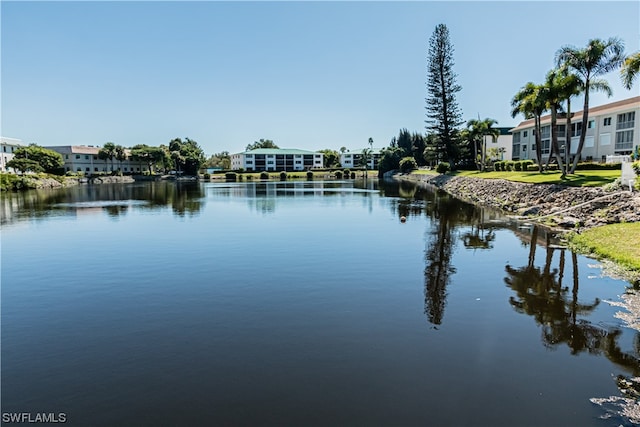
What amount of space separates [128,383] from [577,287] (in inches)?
487

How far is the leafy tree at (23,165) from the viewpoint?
3231 inches

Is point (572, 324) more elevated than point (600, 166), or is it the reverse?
point (600, 166)

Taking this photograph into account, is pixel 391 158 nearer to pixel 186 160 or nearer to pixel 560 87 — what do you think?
pixel 186 160

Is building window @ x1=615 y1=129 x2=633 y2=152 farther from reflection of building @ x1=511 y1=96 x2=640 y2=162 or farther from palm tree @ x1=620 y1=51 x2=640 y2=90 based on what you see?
palm tree @ x1=620 y1=51 x2=640 y2=90

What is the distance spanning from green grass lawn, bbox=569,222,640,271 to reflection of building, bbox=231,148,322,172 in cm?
12499

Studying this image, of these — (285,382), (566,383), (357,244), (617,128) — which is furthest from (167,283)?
(617,128)

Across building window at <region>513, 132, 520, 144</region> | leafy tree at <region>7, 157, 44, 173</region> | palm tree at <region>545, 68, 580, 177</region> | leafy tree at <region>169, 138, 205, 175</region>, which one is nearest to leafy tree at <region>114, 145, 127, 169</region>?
leafy tree at <region>169, 138, 205, 175</region>

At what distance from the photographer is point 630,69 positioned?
2406 centimetres

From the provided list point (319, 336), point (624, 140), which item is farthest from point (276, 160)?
point (319, 336)

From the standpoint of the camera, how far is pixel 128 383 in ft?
24.4

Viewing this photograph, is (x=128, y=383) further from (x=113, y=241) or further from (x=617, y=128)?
(x=617, y=128)

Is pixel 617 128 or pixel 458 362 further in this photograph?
pixel 617 128

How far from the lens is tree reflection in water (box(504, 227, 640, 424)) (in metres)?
6.72

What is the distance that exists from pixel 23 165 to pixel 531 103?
3554 inches
